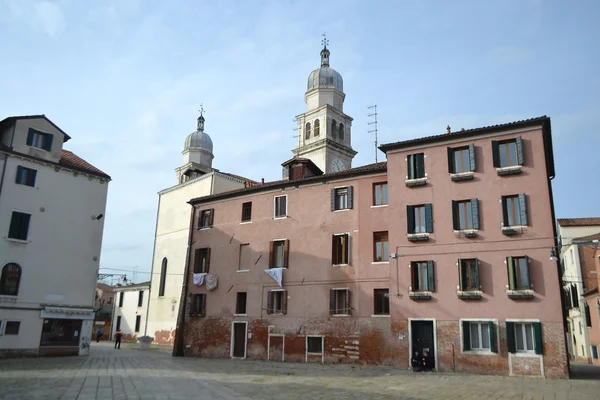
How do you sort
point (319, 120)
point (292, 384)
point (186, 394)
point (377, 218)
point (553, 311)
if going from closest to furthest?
point (186, 394) < point (292, 384) < point (553, 311) < point (377, 218) < point (319, 120)

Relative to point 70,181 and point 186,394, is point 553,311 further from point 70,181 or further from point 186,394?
point 70,181

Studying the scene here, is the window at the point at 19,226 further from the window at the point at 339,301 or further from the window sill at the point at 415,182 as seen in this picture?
the window sill at the point at 415,182

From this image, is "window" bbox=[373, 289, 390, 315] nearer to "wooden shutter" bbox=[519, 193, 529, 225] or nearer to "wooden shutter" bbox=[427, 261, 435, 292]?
"wooden shutter" bbox=[427, 261, 435, 292]

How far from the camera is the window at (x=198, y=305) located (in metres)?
33.2

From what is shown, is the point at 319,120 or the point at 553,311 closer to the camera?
the point at 553,311

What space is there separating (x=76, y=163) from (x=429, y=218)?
77.0 feet

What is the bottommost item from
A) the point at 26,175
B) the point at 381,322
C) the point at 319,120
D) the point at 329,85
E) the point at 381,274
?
the point at 381,322

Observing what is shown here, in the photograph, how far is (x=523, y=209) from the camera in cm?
2292

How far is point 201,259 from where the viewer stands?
3478 centimetres

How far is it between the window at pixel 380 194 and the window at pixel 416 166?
2.05 metres

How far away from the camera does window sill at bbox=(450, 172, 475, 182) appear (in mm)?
24547

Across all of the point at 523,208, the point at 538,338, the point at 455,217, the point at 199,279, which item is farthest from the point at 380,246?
the point at 199,279

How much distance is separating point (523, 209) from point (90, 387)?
1934 cm

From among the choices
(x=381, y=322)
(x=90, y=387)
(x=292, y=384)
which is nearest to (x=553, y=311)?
(x=381, y=322)
